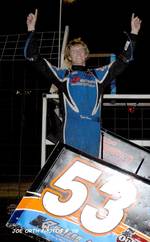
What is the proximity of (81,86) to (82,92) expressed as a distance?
38mm

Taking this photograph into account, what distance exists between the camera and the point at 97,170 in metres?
1.91

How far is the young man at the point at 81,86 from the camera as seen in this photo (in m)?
2.46

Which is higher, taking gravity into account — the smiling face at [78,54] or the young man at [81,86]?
the smiling face at [78,54]

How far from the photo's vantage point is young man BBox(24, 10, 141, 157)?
8.08 ft

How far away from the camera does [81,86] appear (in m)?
2.52

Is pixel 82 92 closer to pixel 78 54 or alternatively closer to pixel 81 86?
pixel 81 86

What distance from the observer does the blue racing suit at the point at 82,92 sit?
246 cm

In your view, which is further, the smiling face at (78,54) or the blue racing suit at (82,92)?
the smiling face at (78,54)

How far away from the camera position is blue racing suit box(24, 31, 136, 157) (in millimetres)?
2461

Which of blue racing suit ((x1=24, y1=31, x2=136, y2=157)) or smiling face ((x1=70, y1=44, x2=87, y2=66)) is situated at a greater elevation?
smiling face ((x1=70, y1=44, x2=87, y2=66))

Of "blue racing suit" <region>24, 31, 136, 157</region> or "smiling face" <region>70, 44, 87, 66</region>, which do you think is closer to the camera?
"blue racing suit" <region>24, 31, 136, 157</region>

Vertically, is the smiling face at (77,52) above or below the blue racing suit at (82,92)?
above

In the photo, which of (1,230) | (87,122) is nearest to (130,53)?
(87,122)

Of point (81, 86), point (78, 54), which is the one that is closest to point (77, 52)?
point (78, 54)
